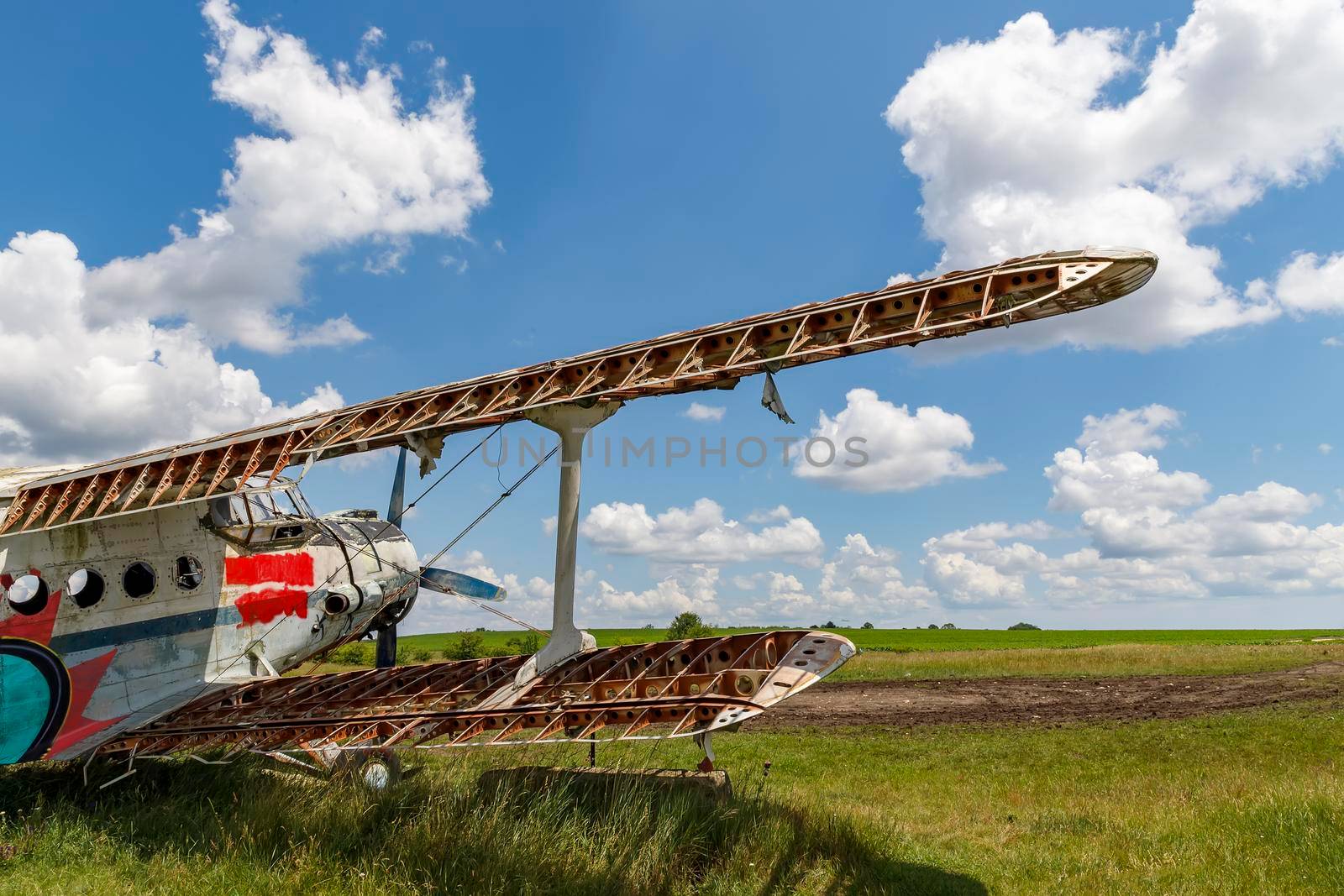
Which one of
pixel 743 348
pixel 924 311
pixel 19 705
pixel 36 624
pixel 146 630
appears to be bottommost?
pixel 19 705

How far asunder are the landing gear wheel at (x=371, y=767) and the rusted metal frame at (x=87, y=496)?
16.6 ft

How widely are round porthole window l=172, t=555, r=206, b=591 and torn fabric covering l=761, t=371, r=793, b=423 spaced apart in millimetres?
9383

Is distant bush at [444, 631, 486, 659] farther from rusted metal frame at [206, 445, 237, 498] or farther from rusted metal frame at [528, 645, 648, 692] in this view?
rusted metal frame at [528, 645, 648, 692]

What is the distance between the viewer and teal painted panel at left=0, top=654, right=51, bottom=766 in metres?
10.5

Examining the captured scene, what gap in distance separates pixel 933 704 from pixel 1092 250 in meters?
20.6

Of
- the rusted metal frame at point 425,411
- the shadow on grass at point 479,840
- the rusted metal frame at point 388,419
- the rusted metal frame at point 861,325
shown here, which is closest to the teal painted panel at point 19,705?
the shadow on grass at point 479,840

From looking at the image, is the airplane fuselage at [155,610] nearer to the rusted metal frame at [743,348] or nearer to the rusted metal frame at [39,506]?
the rusted metal frame at [39,506]

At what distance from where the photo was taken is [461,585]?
1652 cm

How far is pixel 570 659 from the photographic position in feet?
36.0

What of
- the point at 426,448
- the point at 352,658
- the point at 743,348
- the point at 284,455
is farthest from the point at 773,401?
the point at 352,658

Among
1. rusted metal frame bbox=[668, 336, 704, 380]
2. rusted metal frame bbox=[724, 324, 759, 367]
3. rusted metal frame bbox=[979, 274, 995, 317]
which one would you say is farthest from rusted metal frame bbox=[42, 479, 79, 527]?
rusted metal frame bbox=[979, 274, 995, 317]

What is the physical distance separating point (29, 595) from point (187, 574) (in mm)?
1950

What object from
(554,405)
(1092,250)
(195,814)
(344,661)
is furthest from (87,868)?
(344,661)

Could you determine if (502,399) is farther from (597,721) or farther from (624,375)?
(597,721)
